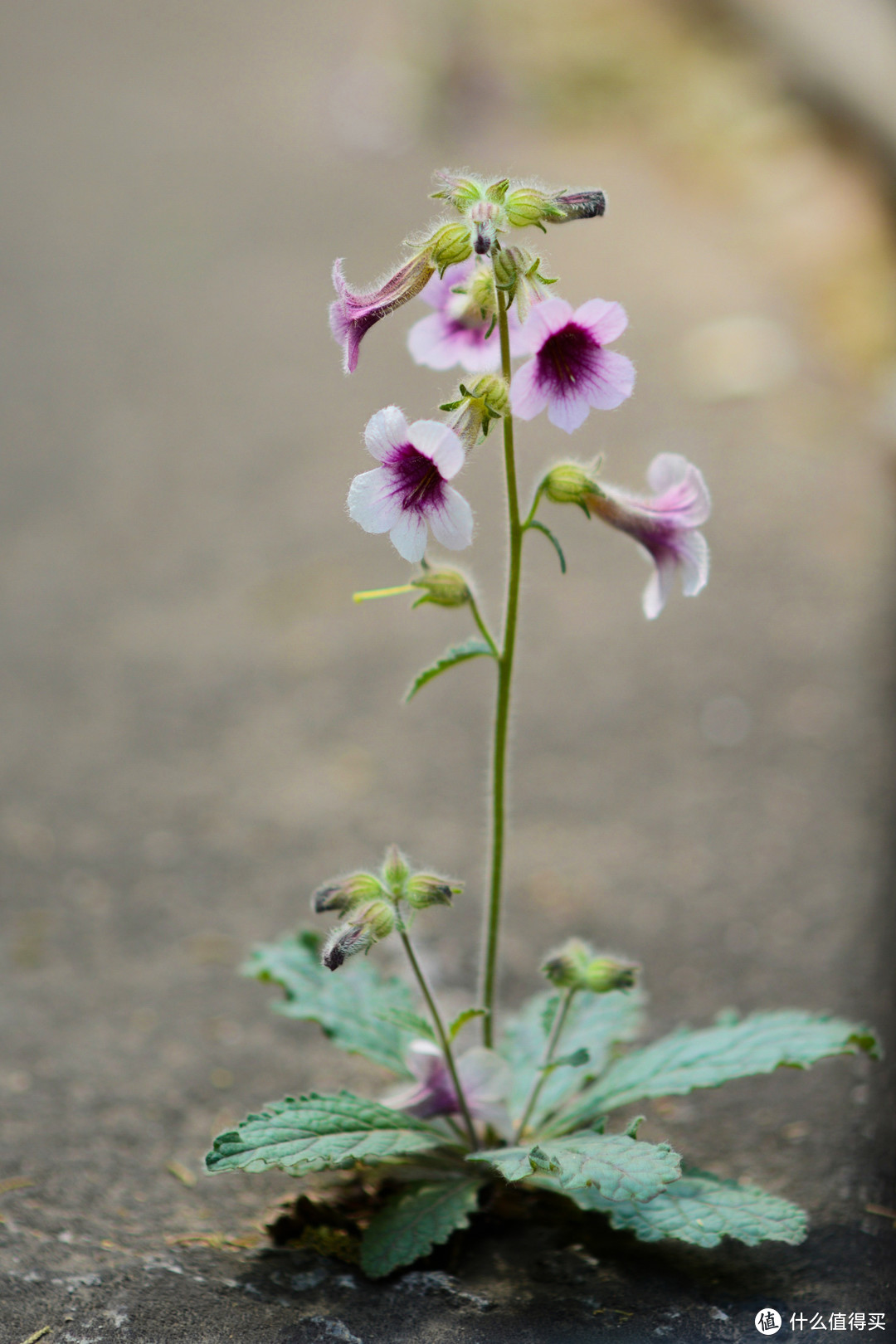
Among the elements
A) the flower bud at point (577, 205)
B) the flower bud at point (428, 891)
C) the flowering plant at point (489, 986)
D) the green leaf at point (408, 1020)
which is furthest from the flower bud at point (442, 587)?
the green leaf at point (408, 1020)

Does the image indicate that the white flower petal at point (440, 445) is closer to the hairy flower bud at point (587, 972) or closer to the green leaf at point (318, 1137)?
the hairy flower bud at point (587, 972)

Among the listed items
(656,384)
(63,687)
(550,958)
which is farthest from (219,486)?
(550,958)

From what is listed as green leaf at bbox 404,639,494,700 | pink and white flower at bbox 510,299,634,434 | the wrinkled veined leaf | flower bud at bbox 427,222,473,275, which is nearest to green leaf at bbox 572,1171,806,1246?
the wrinkled veined leaf

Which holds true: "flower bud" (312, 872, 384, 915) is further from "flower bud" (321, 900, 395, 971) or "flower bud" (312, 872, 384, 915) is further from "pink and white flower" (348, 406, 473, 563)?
"pink and white flower" (348, 406, 473, 563)

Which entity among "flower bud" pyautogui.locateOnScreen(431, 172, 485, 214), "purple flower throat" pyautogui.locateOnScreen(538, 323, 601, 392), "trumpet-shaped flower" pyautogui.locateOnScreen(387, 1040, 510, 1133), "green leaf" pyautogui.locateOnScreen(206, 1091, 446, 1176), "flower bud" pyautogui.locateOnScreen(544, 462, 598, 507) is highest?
"flower bud" pyautogui.locateOnScreen(431, 172, 485, 214)

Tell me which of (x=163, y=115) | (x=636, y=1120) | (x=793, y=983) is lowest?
(x=636, y=1120)

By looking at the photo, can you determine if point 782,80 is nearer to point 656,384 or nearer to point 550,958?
point 656,384

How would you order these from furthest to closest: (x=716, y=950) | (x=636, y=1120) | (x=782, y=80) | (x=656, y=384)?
1. (x=782, y=80)
2. (x=656, y=384)
3. (x=716, y=950)
4. (x=636, y=1120)
